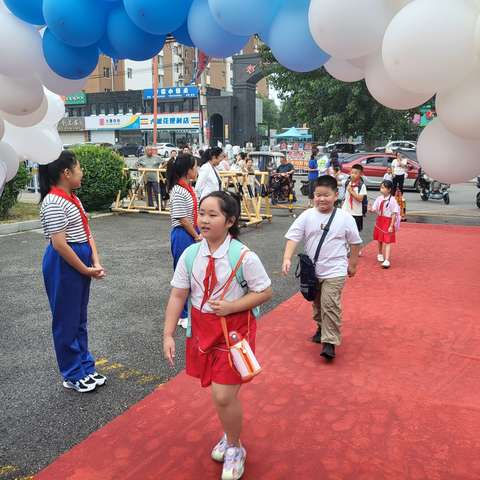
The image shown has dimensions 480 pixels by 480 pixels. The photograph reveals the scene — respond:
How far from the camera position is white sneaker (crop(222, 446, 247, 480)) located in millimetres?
2666

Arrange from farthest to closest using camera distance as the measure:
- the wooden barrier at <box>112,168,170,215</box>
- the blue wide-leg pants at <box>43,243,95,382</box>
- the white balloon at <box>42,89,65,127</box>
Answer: the wooden barrier at <box>112,168,170,215</box>, the white balloon at <box>42,89,65,127</box>, the blue wide-leg pants at <box>43,243,95,382</box>

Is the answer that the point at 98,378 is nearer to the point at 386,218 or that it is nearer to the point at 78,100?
the point at 386,218

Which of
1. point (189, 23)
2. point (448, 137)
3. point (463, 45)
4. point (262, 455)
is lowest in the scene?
point (262, 455)

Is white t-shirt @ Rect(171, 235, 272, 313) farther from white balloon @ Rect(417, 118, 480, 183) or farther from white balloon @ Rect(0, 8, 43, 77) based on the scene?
white balloon @ Rect(0, 8, 43, 77)

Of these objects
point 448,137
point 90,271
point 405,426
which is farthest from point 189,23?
point 405,426

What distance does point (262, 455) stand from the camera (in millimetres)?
2902

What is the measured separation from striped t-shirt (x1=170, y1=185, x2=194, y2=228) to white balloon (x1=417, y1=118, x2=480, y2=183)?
2675 millimetres

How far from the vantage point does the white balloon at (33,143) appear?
12.0 feet

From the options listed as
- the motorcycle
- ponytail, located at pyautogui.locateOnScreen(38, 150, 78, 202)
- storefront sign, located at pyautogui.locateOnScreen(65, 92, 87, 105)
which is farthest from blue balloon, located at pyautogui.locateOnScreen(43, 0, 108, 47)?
storefront sign, located at pyautogui.locateOnScreen(65, 92, 87, 105)

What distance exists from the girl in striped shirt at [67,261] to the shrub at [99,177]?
8780 millimetres

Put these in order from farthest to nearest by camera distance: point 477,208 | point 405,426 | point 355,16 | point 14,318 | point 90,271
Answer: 1. point 477,208
2. point 14,318
3. point 90,271
4. point 405,426
5. point 355,16

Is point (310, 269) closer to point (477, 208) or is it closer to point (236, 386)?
point (236, 386)

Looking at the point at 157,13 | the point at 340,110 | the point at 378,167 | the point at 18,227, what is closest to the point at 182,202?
the point at 157,13

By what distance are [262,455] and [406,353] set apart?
1.89 metres
